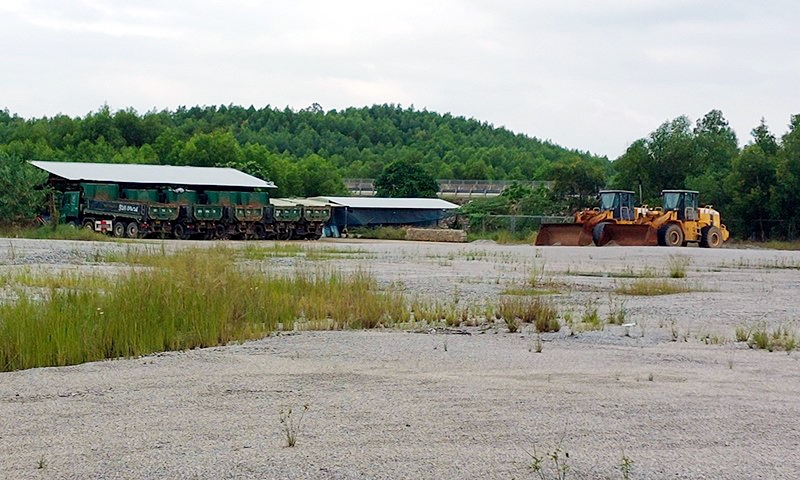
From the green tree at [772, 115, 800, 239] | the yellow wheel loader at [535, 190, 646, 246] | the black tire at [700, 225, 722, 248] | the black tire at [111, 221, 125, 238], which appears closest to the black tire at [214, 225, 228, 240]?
the black tire at [111, 221, 125, 238]

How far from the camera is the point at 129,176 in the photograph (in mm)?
58094

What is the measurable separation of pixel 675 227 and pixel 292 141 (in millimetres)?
121017

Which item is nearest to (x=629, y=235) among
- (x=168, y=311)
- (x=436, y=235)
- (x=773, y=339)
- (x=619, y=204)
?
(x=619, y=204)

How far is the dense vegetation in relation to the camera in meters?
56.9

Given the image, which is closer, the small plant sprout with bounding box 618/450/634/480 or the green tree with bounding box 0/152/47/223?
the small plant sprout with bounding box 618/450/634/480

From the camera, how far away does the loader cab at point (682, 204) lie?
152 ft

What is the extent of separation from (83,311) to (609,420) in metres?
6.72

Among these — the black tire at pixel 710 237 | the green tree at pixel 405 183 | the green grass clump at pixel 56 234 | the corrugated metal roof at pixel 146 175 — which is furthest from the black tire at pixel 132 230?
the green tree at pixel 405 183

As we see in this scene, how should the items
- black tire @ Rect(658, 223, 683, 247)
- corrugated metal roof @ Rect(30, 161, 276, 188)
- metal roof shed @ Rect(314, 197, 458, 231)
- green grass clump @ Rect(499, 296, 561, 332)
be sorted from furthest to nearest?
1. metal roof shed @ Rect(314, 197, 458, 231)
2. corrugated metal roof @ Rect(30, 161, 276, 188)
3. black tire @ Rect(658, 223, 683, 247)
4. green grass clump @ Rect(499, 296, 561, 332)

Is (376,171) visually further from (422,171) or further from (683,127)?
(683,127)

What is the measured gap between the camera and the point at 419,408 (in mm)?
7871

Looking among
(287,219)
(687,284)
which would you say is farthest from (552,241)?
(687,284)

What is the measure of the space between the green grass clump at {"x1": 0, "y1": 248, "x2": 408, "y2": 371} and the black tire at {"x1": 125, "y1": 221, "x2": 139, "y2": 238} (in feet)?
118

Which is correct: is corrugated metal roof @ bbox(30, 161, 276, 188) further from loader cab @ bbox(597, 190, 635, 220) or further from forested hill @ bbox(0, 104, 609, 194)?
loader cab @ bbox(597, 190, 635, 220)
